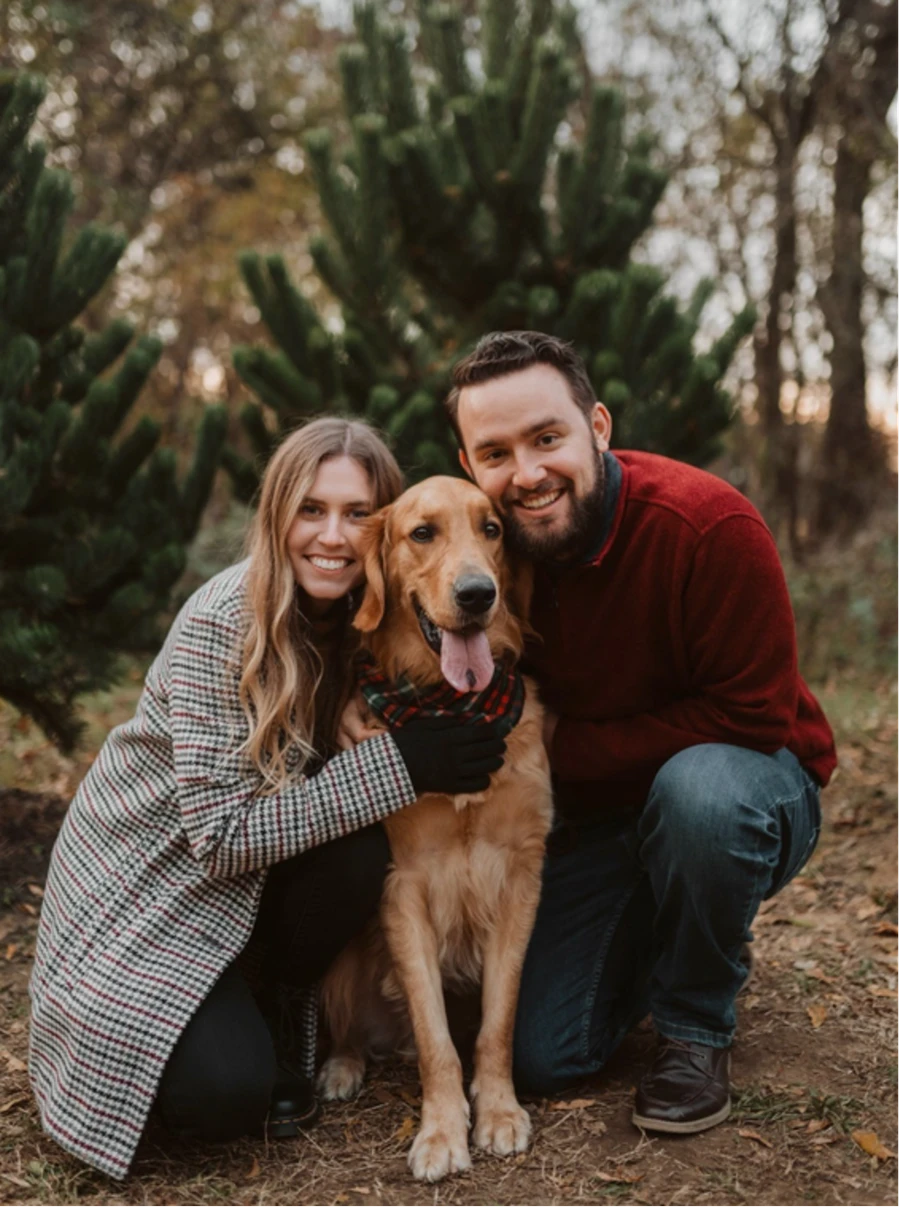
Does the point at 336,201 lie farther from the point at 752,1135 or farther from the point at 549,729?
the point at 752,1135

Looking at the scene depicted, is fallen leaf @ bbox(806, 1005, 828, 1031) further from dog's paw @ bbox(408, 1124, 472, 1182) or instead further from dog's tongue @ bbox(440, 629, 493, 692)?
dog's tongue @ bbox(440, 629, 493, 692)

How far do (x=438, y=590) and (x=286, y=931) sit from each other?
37.1 inches

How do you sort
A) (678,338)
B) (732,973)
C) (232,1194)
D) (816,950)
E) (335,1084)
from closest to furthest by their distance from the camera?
(232,1194) → (732,973) → (335,1084) → (816,950) → (678,338)

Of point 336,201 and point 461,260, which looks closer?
point 336,201

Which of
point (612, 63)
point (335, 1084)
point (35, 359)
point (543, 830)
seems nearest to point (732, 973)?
point (543, 830)

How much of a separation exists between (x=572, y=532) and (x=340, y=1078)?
1.56 m

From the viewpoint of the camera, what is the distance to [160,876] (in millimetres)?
2605

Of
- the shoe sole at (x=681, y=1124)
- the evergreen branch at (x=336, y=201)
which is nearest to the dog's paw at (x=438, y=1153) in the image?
the shoe sole at (x=681, y=1124)

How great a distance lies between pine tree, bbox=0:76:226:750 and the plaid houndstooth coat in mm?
1427

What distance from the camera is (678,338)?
5.24 meters

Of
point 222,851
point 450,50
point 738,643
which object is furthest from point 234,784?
point 450,50

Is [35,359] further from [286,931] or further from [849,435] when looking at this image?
[849,435]

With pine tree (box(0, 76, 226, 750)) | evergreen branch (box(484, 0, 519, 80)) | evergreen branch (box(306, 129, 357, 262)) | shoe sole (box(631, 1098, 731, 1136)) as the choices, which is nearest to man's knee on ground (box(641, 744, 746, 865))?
shoe sole (box(631, 1098, 731, 1136))

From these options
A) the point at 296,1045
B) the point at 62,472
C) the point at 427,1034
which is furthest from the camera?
the point at 62,472
